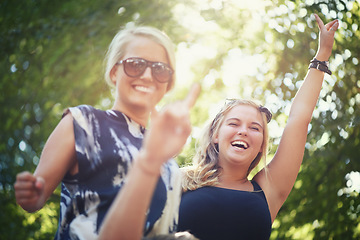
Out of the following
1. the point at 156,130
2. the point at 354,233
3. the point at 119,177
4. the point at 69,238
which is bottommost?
the point at 354,233

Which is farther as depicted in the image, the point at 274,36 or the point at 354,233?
the point at 274,36

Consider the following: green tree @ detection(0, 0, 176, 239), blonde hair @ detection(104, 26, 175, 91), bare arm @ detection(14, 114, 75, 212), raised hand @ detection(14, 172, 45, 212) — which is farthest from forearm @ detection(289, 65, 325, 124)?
green tree @ detection(0, 0, 176, 239)

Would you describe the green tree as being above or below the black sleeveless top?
above

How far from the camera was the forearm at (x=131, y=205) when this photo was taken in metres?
0.84

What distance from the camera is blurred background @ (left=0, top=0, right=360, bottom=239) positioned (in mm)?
2939

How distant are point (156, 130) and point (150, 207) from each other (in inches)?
14.8

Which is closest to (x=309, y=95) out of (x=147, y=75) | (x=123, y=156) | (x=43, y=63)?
(x=147, y=75)

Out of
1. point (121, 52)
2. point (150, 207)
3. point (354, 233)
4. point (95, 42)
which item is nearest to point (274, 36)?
point (95, 42)

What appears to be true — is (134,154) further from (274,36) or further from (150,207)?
(274,36)

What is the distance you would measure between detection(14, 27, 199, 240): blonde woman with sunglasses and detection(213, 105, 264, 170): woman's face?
0.65m

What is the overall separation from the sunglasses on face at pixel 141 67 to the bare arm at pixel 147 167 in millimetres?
345

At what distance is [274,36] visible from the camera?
3.19 metres

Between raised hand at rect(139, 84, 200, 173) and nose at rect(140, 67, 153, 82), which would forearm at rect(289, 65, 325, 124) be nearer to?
nose at rect(140, 67, 153, 82)

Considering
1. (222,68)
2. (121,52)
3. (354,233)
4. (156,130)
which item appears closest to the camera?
(156,130)
